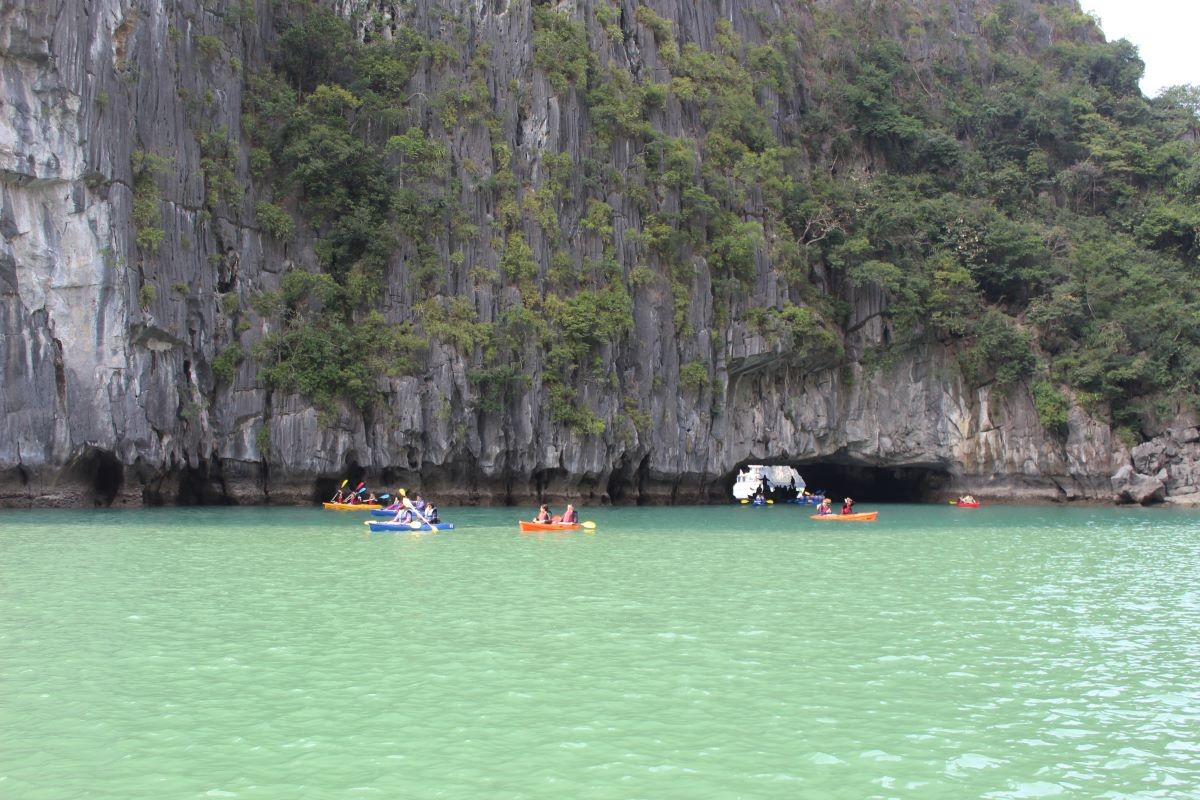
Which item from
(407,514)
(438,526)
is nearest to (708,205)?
(438,526)

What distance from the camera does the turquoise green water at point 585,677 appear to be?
6945mm

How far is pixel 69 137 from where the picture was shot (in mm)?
26875

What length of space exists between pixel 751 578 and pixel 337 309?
2185 centimetres

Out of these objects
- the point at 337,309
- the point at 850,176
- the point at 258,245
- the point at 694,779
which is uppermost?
the point at 850,176

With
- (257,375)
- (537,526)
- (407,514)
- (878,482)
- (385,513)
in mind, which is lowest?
(537,526)

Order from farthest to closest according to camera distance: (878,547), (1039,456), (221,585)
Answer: (1039,456) < (878,547) < (221,585)

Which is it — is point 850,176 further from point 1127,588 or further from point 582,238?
point 1127,588

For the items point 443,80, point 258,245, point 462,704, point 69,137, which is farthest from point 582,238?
point 462,704

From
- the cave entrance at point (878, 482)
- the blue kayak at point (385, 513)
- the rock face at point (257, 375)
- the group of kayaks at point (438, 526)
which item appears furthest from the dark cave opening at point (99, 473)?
the cave entrance at point (878, 482)

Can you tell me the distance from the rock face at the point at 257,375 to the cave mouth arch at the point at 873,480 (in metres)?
0.66

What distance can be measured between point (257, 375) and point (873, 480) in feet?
98.7

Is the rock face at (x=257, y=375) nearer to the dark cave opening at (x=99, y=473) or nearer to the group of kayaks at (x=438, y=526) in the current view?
the dark cave opening at (x=99, y=473)

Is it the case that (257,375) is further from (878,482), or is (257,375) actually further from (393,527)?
(878,482)

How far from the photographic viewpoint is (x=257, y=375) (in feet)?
105
